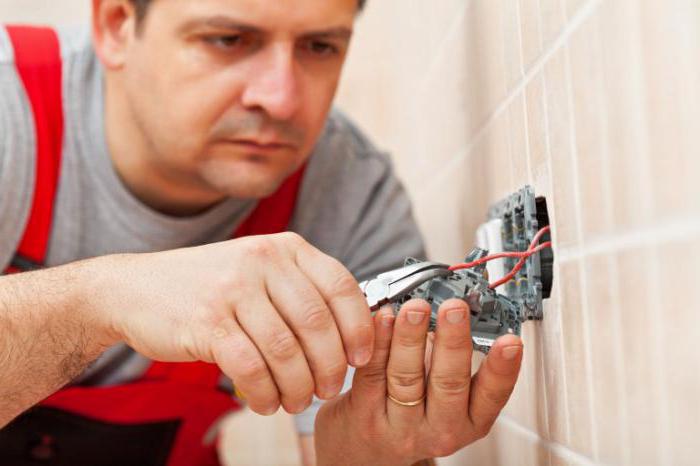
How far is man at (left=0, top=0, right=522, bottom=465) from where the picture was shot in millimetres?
541

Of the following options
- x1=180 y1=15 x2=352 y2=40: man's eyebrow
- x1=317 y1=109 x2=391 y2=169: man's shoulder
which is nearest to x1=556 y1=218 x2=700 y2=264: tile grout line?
x1=180 y1=15 x2=352 y2=40: man's eyebrow

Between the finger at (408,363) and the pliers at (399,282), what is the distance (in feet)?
0.07

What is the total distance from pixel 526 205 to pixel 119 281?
303mm

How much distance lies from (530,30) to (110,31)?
1.96 feet

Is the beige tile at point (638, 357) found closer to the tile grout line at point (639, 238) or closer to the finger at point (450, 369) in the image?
the tile grout line at point (639, 238)

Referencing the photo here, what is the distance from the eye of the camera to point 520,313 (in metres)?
0.61

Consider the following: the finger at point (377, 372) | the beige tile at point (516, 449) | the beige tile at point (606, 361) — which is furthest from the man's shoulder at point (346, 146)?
the beige tile at point (606, 361)

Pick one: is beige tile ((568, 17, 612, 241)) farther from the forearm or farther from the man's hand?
the forearm

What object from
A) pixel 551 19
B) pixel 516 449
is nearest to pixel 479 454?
pixel 516 449

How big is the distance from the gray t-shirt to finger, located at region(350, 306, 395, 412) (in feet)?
1.49

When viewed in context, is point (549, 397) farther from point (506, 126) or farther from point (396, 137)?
point (396, 137)

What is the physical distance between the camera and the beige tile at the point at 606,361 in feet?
1.46

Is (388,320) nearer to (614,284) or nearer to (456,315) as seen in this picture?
(456,315)

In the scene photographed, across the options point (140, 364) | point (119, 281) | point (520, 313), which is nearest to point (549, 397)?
point (520, 313)
